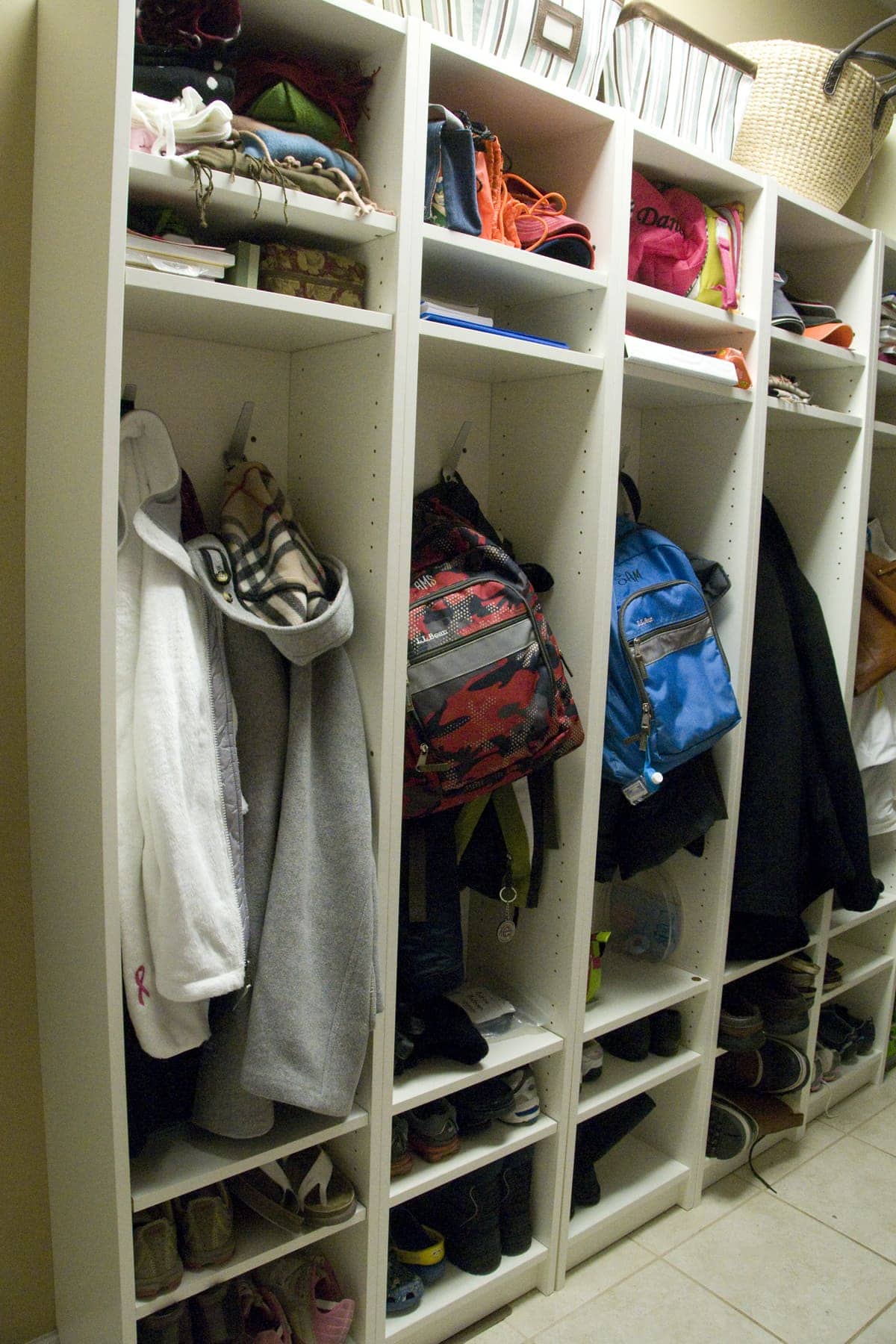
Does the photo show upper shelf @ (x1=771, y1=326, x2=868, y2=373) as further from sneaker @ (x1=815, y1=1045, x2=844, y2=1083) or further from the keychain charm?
sneaker @ (x1=815, y1=1045, x2=844, y2=1083)

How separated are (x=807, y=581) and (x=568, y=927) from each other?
1.07 meters

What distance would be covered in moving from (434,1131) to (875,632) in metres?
1.65

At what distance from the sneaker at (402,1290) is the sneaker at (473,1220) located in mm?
100

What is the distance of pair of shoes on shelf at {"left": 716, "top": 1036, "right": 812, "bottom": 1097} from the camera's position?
2.30 m

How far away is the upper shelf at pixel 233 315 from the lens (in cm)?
118

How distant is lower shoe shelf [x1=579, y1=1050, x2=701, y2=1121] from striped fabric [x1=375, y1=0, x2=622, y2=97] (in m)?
1.89

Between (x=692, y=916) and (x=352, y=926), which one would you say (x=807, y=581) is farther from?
(x=352, y=926)

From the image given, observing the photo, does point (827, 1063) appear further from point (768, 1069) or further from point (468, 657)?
point (468, 657)

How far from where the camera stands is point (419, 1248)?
171 centimetres

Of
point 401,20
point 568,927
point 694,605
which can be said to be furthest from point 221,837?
point 401,20

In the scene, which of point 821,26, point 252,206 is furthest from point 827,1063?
point 821,26

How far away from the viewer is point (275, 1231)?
147 cm

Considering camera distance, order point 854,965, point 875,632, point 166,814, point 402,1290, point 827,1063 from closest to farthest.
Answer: point 166,814 < point 402,1290 < point 875,632 < point 827,1063 < point 854,965

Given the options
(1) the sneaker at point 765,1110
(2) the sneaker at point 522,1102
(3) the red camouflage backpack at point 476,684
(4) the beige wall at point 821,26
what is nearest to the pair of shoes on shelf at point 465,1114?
(2) the sneaker at point 522,1102
